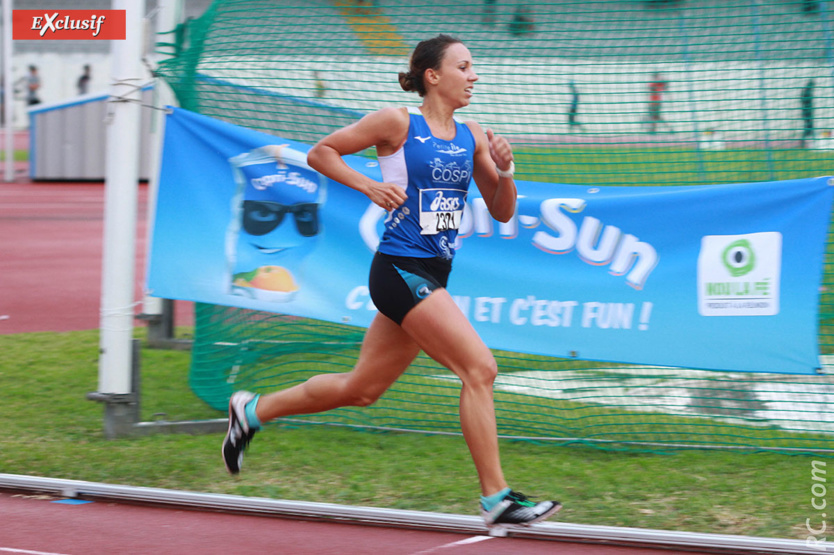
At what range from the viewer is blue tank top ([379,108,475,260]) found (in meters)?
3.99

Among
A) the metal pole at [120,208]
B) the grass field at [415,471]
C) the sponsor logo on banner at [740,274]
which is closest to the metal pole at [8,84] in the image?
the metal pole at [120,208]

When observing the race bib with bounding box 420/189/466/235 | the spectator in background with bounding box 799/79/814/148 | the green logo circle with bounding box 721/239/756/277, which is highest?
the spectator in background with bounding box 799/79/814/148

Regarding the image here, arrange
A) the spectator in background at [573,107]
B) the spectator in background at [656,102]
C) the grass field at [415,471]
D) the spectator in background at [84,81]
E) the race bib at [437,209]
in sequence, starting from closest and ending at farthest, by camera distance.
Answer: the race bib at [437,209] < the grass field at [415,471] < the spectator in background at [573,107] < the spectator in background at [656,102] < the spectator in background at [84,81]

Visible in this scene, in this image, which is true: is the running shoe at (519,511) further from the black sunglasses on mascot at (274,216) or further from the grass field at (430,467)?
the black sunglasses on mascot at (274,216)

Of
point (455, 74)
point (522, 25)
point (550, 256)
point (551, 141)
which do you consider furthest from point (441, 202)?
point (522, 25)

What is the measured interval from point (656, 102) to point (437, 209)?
10.2ft

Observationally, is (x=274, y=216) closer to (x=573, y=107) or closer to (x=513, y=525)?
(x=573, y=107)

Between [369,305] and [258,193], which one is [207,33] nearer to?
[258,193]

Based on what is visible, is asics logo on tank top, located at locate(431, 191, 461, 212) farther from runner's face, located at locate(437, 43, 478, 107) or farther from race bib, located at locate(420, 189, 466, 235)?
runner's face, located at locate(437, 43, 478, 107)

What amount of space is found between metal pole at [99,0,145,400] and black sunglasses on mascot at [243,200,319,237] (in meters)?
0.64

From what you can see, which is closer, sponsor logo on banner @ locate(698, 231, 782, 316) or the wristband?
the wristband

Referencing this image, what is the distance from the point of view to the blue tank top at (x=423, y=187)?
13.1 feet

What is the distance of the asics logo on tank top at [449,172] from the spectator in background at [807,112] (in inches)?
103

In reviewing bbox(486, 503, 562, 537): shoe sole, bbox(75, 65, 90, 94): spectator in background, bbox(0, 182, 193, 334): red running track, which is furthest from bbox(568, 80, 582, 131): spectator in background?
bbox(75, 65, 90, 94): spectator in background
